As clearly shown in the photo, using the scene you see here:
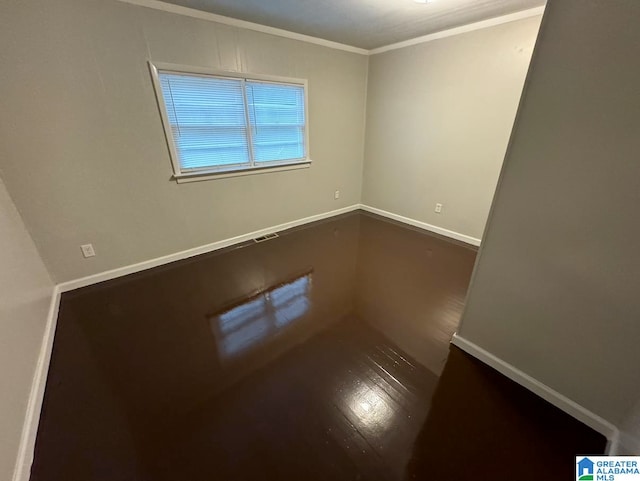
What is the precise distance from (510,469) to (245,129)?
341cm

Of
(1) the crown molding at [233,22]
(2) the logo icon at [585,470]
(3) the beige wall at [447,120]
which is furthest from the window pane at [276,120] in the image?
(2) the logo icon at [585,470]

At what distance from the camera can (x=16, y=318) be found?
1.46 metres

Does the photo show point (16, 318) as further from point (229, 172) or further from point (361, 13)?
point (361, 13)

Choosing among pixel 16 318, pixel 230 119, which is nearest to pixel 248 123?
pixel 230 119

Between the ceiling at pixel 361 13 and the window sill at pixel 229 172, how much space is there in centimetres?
143

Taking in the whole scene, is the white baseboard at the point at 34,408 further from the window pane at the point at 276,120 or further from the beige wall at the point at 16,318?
the window pane at the point at 276,120

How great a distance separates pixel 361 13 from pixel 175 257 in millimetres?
3062

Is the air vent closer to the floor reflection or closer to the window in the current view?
the window

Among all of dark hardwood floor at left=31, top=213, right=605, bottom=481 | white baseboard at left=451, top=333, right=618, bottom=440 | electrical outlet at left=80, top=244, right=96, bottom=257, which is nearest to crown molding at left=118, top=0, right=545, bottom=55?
electrical outlet at left=80, top=244, right=96, bottom=257

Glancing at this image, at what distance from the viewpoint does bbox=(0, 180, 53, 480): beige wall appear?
113cm

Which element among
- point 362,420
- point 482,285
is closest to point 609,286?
point 482,285

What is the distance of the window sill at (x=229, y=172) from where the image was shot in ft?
9.07

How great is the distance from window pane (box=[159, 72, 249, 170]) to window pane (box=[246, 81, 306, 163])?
16 centimetres

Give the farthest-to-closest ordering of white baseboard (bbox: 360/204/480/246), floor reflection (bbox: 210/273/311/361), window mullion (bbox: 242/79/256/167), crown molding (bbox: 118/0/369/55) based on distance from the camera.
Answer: white baseboard (bbox: 360/204/480/246)
window mullion (bbox: 242/79/256/167)
crown molding (bbox: 118/0/369/55)
floor reflection (bbox: 210/273/311/361)
